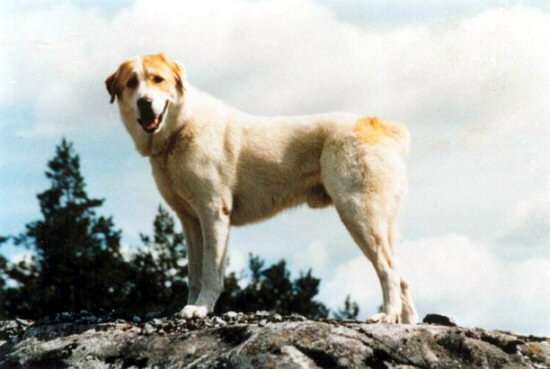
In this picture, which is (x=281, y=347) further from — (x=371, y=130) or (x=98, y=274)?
(x=98, y=274)

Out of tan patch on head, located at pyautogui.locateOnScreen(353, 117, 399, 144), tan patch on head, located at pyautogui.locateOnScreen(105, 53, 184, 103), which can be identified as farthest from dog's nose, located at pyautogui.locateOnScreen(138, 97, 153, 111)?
tan patch on head, located at pyautogui.locateOnScreen(353, 117, 399, 144)

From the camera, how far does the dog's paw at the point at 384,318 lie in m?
7.88

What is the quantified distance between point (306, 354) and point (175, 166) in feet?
10.3

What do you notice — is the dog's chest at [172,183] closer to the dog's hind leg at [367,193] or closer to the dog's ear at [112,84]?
the dog's ear at [112,84]

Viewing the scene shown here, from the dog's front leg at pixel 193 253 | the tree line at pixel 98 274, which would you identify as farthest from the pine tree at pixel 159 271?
the dog's front leg at pixel 193 253

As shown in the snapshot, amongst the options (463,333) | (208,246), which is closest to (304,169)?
(208,246)

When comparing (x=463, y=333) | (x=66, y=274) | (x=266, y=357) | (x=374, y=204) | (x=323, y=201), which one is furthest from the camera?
(x=66, y=274)

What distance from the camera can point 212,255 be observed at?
8.76 meters

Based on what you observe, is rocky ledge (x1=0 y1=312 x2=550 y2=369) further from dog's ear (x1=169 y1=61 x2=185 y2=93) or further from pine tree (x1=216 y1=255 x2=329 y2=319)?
pine tree (x1=216 y1=255 x2=329 y2=319)

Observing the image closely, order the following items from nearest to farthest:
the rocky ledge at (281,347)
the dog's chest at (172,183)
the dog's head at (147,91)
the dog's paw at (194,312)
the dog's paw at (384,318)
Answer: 1. the rocky ledge at (281,347)
2. the dog's paw at (384,318)
3. the dog's paw at (194,312)
4. the dog's head at (147,91)
5. the dog's chest at (172,183)

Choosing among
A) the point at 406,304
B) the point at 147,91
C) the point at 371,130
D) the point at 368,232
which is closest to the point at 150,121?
the point at 147,91

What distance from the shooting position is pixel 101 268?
104ft

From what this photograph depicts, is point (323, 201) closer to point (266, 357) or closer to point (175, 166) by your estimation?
point (175, 166)

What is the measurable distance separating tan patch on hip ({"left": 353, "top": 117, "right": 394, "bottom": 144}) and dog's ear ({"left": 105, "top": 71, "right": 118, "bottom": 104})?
9.02 feet
